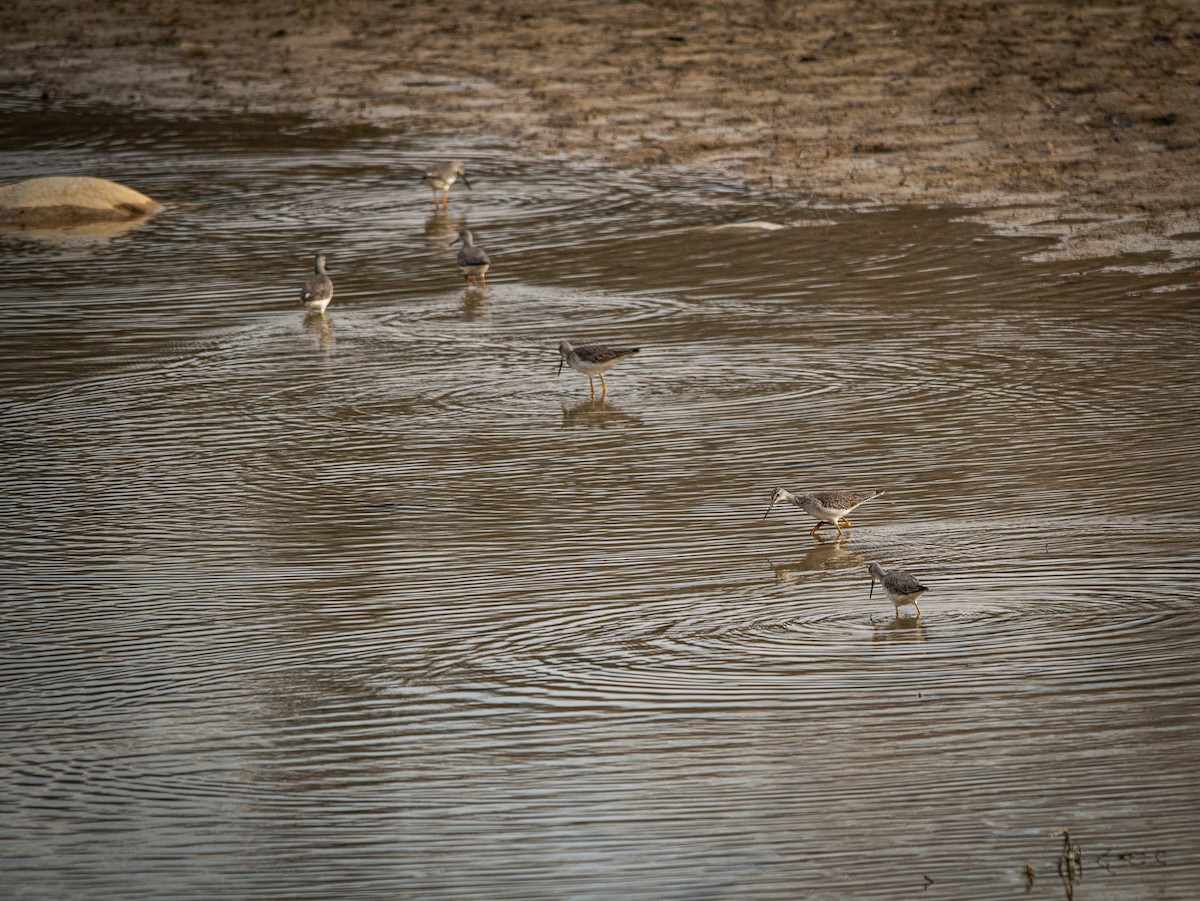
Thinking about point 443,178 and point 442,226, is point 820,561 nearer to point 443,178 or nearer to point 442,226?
point 442,226

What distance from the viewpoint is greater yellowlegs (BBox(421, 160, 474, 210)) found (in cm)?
1822

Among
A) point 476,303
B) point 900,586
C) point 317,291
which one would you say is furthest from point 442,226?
point 900,586

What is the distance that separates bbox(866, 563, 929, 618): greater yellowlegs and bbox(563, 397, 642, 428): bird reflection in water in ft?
12.9

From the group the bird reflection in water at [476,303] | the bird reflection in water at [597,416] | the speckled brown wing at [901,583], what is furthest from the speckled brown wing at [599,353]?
the speckled brown wing at [901,583]

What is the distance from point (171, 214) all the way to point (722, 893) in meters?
14.2

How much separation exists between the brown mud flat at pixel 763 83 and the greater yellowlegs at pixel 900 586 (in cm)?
749

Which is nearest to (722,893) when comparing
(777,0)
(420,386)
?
(420,386)

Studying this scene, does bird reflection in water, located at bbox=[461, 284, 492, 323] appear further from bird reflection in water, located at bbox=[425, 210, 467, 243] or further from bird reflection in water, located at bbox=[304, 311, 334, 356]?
bird reflection in water, located at bbox=[425, 210, 467, 243]

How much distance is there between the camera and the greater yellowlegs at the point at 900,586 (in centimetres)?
777

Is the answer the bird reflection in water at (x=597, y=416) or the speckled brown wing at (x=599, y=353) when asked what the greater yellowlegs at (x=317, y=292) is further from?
the bird reflection in water at (x=597, y=416)

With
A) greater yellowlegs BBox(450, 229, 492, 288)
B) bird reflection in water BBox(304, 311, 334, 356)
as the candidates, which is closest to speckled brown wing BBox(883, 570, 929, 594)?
bird reflection in water BBox(304, 311, 334, 356)

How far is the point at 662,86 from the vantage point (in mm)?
22359

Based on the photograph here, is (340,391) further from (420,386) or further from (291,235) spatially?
(291,235)

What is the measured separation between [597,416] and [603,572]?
3211 millimetres
